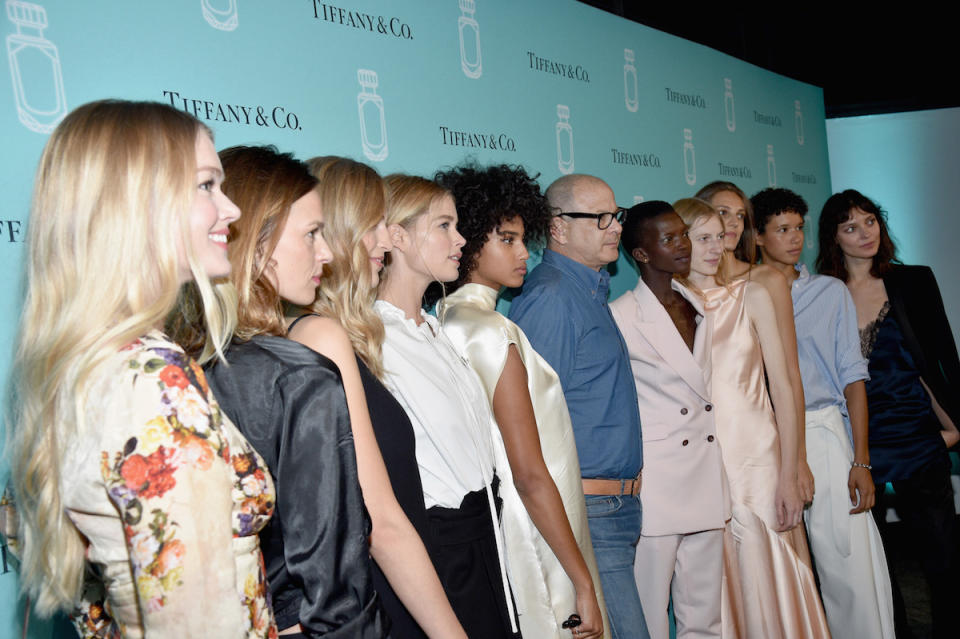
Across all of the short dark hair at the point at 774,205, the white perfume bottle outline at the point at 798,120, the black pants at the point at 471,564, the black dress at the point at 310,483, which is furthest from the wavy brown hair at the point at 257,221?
the white perfume bottle outline at the point at 798,120

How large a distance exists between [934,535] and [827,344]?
3.43 ft

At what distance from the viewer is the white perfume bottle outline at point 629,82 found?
4184 millimetres

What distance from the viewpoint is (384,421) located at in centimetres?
179

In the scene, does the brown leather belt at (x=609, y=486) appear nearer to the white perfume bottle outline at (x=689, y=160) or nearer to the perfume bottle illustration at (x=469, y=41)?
the perfume bottle illustration at (x=469, y=41)

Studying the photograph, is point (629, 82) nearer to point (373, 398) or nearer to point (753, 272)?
point (753, 272)

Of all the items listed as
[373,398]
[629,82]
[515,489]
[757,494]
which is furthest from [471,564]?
[629,82]

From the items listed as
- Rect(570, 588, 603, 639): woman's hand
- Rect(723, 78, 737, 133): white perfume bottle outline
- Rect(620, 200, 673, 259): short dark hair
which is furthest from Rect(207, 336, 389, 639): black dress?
Rect(723, 78, 737, 133): white perfume bottle outline

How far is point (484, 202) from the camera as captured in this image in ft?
9.22

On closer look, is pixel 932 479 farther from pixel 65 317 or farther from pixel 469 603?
pixel 65 317

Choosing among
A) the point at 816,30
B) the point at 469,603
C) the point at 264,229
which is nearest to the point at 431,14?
the point at 264,229

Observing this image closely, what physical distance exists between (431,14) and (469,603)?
2133 mm

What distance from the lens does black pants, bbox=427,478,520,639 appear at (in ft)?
6.70

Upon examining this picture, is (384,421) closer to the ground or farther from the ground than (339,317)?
closer to the ground

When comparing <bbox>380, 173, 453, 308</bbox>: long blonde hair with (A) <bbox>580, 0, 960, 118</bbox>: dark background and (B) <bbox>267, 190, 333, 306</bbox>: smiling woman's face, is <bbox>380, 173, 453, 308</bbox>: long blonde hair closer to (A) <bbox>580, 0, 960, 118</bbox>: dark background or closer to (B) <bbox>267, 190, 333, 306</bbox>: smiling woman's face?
(B) <bbox>267, 190, 333, 306</bbox>: smiling woman's face
